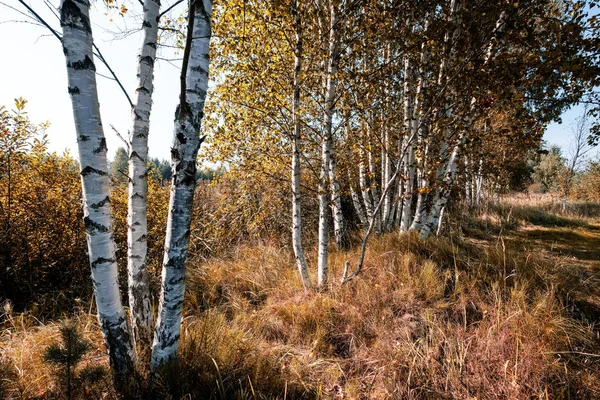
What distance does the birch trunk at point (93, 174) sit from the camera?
1615 millimetres

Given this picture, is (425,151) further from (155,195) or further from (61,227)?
(61,227)

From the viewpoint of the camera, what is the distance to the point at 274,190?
21.8 ft

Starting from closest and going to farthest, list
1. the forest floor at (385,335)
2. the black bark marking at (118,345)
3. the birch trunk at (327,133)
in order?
the black bark marking at (118,345)
the forest floor at (385,335)
the birch trunk at (327,133)

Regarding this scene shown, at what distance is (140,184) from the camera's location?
7.88 ft

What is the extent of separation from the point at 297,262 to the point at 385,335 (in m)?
1.56

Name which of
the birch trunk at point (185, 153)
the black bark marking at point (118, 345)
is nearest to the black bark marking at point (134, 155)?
the birch trunk at point (185, 153)

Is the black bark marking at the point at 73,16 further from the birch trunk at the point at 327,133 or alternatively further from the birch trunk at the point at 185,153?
the birch trunk at the point at 327,133

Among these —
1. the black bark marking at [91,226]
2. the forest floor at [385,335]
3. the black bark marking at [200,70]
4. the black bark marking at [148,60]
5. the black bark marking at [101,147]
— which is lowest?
the forest floor at [385,335]

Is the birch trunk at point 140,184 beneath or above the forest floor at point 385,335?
→ above

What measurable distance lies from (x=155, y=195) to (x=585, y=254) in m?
10.5

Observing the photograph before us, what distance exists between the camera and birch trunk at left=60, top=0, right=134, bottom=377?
5.30 ft

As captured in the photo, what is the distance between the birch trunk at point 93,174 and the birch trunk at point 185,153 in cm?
41

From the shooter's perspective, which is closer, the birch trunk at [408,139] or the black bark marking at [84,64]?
the black bark marking at [84,64]

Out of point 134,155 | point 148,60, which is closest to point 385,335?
point 134,155
